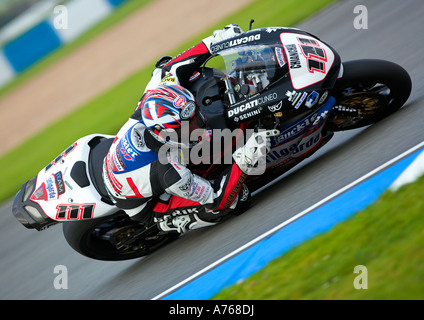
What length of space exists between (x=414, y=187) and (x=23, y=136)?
13397 millimetres

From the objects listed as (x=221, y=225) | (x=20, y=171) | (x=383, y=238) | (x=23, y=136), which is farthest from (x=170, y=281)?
(x=23, y=136)

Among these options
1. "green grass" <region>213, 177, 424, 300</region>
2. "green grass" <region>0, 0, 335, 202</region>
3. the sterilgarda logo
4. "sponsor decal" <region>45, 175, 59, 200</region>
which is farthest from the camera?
"green grass" <region>0, 0, 335, 202</region>

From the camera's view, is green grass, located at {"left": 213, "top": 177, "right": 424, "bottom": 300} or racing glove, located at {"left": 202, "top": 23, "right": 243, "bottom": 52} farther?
racing glove, located at {"left": 202, "top": 23, "right": 243, "bottom": 52}

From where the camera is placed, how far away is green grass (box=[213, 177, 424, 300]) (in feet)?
9.80

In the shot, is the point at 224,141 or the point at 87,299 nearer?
the point at 224,141

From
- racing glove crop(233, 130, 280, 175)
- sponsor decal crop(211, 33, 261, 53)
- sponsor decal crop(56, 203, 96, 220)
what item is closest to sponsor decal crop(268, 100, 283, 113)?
racing glove crop(233, 130, 280, 175)

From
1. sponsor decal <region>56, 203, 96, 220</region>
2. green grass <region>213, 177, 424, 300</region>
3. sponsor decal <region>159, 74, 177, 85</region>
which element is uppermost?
sponsor decal <region>159, 74, 177, 85</region>

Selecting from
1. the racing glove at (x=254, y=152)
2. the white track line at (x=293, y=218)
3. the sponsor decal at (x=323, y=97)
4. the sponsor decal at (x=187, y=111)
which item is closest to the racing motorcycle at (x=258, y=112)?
the sponsor decal at (x=323, y=97)

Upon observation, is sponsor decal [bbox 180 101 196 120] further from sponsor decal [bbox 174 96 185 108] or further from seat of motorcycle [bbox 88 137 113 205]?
seat of motorcycle [bbox 88 137 113 205]

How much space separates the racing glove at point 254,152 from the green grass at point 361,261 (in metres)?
0.97

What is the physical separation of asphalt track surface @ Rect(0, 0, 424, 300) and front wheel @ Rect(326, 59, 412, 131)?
0.16 metres

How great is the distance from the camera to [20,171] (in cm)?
1180

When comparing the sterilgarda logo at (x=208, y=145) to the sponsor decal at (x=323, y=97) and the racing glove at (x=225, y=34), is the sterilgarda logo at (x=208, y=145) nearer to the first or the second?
the sponsor decal at (x=323, y=97)
